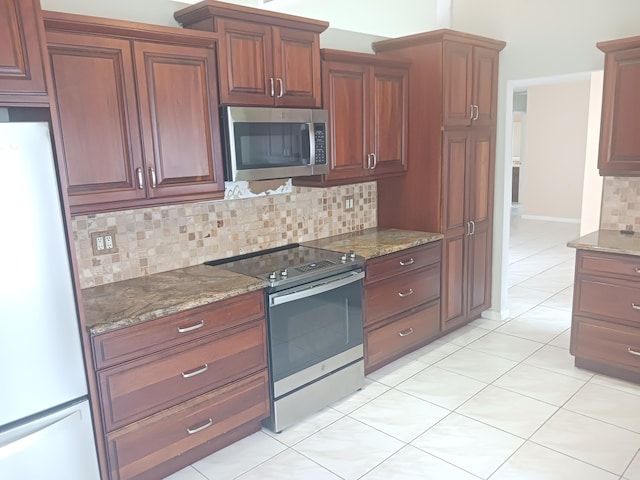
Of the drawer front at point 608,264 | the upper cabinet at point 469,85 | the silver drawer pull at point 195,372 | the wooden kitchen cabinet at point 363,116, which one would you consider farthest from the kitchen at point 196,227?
the drawer front at point 608,264

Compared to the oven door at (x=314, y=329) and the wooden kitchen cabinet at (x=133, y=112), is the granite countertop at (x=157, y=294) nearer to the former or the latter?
the oven door at (x=314, y=329)

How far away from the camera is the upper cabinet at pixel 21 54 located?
5.44 feet

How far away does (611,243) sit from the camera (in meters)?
3.19

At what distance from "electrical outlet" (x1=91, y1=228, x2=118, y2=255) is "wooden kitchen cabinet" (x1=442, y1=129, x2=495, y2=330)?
234cm

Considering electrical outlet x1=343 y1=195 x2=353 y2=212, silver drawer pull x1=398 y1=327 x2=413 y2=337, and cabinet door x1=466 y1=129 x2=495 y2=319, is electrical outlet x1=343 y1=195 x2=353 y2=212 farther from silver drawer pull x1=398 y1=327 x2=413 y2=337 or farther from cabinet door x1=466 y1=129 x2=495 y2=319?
silver drawer pull x1=398 y1=327 x2=413 y2=337

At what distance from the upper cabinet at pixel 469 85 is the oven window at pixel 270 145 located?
4.03ft

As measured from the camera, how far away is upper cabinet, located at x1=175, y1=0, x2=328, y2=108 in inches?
99.3

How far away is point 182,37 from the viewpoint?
237 cm

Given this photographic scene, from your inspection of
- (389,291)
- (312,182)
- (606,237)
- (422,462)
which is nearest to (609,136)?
(606,237)

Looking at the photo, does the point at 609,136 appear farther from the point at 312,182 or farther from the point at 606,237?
the point at 312,182

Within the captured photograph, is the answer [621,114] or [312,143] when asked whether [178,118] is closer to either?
[312,143]

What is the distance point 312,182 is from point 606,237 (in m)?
2.12

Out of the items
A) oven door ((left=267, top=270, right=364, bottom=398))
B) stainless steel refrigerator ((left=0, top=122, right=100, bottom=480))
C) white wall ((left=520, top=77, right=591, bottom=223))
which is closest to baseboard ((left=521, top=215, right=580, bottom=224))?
white wall ((left=520, top=77, right=591, bottom=223))

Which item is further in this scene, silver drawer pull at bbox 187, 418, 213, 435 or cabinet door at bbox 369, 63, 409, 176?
cabinet door at bbox 369, 63, 409, 176
